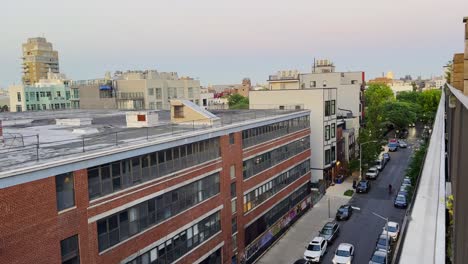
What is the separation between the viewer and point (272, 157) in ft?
129

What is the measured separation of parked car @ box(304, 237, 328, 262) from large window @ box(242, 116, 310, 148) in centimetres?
964

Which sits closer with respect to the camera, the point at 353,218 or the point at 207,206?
the point at 207,206

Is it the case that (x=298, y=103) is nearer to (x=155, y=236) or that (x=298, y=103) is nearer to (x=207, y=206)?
(x=207, y=206)

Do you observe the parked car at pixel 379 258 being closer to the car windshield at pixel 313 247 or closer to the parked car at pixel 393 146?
the car windshield at pixel 313 247

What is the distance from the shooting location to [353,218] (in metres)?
44.9

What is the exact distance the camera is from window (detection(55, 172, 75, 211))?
17.7m

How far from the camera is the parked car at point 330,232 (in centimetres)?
3781

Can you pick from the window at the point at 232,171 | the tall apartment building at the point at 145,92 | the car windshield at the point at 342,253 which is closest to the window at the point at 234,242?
the window at the point at 232,171

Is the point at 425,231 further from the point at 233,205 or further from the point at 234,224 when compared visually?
the point at 234,224

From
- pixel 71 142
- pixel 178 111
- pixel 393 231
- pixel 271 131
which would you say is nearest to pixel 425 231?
pixel 71 142

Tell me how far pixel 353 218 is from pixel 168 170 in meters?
27.2

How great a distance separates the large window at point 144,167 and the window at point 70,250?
2081 millimetres

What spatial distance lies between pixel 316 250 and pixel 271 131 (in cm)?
1128

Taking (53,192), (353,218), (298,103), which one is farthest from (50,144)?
(298,103)
